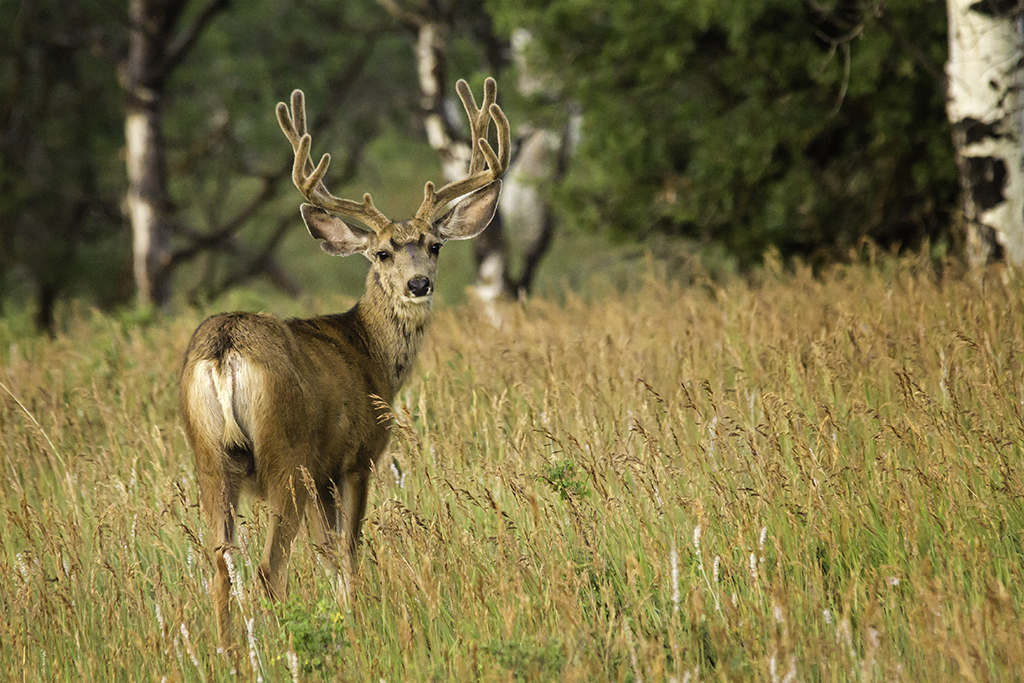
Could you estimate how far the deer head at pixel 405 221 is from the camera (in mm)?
5648

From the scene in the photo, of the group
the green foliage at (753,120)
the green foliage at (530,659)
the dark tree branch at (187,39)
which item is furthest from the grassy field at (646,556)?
the dark tree branch at (187,39)

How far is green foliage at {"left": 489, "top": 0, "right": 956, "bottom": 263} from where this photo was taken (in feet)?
29.7

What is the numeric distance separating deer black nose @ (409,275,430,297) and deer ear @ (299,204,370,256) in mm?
548

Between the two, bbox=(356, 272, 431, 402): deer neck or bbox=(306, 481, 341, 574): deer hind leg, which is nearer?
bbox=(306, 481, 341, 574): deer hind leg

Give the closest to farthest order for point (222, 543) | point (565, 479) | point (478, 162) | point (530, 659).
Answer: point (530, 659), point (222, 543), point (565, 479), point (478, 162)

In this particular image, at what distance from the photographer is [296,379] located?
4.32 meters

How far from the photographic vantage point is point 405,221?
5.83 m

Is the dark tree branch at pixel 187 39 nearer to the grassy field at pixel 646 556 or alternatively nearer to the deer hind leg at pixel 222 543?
the grassy field at pixel 646 556

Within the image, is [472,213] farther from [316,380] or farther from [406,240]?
[316,380]

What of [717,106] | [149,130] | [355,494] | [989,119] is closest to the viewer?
[355,494]

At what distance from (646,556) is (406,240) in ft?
8.62

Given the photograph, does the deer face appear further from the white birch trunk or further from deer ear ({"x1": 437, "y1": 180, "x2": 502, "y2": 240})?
the white birch trunk

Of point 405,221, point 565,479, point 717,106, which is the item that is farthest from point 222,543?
point 717,106

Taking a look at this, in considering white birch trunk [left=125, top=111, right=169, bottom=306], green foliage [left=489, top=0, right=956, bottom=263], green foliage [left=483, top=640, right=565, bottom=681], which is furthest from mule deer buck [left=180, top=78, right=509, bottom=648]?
white birch trunk [left=125, top=111, right=169, bottom=306]
